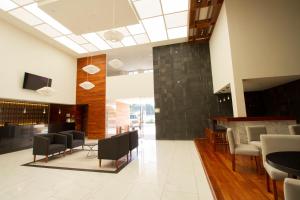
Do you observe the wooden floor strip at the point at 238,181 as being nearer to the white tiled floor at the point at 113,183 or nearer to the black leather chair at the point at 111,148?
the white tiled floor at the point at 113,183

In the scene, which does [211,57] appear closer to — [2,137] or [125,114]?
[125,114]

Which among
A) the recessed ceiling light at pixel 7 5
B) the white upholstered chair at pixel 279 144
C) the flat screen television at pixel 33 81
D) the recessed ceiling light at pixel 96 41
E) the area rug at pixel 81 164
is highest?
the recessed ceiling light at pixel 96 41

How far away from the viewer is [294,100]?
18.3 ft

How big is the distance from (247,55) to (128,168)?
486 cm

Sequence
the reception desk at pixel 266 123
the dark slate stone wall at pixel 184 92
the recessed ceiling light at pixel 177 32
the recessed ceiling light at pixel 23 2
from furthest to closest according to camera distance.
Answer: the dark slate stone wall at pixel 184 92, the recessed ceiling light at pixel 177 32, the recessed ceiling light at pixel 23 2, the reception desk at pixel 266 123

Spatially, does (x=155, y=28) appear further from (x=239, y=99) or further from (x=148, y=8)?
(x=239, y=99)

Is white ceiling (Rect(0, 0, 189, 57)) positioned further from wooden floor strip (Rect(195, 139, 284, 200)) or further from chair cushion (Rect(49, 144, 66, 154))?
wooden floor strip (Rect(195, 139, 284, 200))

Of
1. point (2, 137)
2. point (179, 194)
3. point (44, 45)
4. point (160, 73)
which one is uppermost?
point (44, 45)

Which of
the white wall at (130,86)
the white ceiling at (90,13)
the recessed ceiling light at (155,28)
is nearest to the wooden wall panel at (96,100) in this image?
the white wall at (130,86)

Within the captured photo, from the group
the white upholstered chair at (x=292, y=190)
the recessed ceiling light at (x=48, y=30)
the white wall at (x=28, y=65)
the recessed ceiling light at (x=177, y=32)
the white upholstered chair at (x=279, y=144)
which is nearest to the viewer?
the white upholstered chair at (x=292, y=190)

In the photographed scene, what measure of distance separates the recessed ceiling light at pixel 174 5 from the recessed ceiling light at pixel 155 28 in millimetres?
516

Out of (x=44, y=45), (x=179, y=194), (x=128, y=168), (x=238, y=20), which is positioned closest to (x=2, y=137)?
(x=44, y=45)

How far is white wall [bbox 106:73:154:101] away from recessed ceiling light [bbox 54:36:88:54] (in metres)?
2.26

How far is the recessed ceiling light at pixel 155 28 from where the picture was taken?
6494 mm
